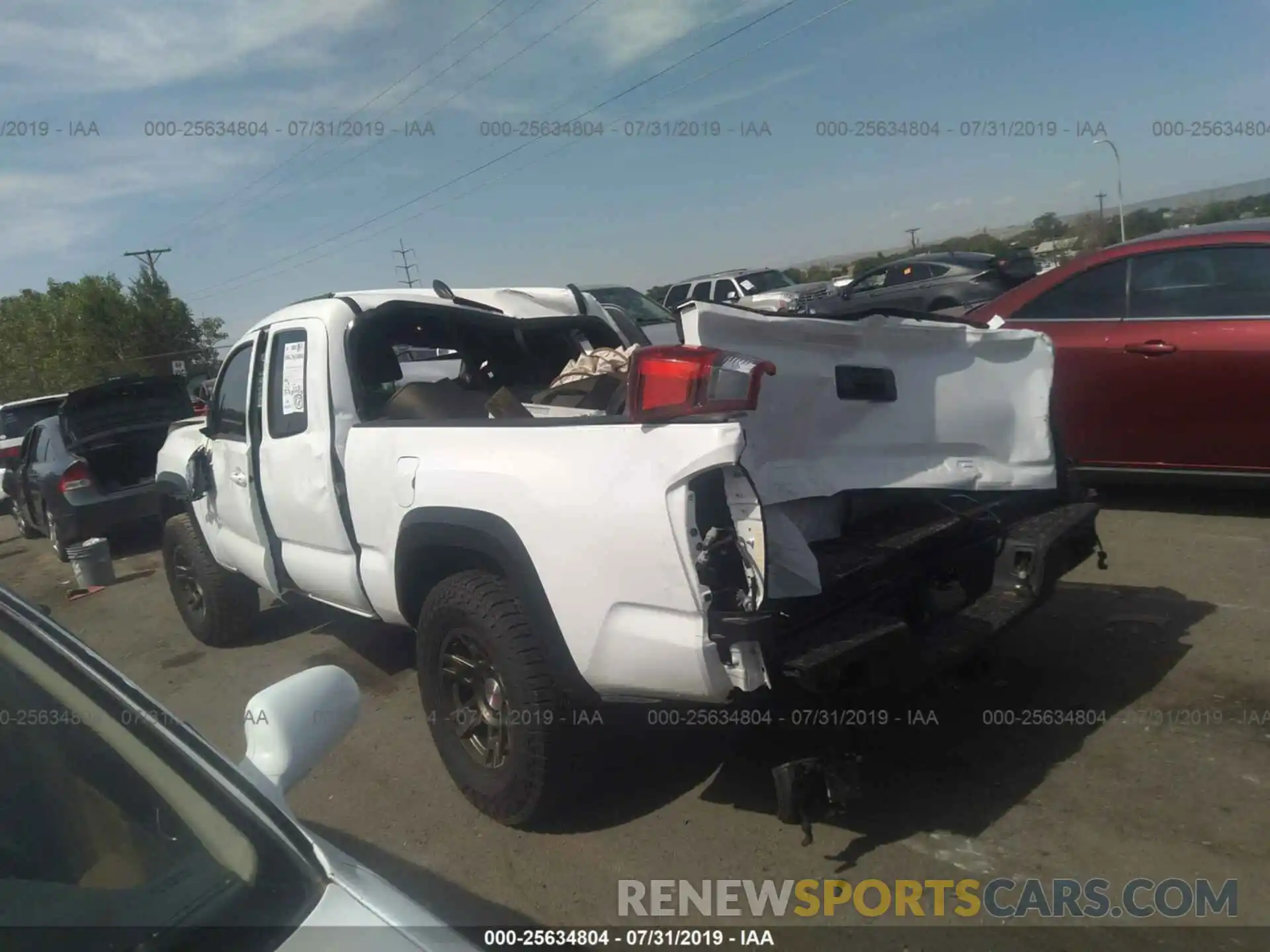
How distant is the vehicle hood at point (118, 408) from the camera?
32.9 ft

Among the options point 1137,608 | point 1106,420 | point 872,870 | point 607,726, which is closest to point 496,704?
point 607,726

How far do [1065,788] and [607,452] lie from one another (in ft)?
6.67

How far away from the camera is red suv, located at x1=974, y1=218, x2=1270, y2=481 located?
17.9 ft

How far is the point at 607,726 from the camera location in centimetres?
347

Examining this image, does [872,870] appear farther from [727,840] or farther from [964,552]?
[964,552]

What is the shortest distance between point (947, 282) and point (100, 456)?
1192 cm

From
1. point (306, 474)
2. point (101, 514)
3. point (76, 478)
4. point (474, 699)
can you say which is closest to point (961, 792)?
point (474, 699)

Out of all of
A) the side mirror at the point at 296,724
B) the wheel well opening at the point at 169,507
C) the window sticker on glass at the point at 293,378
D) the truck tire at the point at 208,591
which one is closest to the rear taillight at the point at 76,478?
the wheel well opening at the point at 169,507

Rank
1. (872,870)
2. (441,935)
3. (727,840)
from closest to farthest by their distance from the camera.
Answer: (441,935)
(872,870)
(727,840)

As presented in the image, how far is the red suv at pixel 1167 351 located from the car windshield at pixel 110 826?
206 inches

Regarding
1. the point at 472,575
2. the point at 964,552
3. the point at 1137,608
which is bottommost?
the point at 1137,608

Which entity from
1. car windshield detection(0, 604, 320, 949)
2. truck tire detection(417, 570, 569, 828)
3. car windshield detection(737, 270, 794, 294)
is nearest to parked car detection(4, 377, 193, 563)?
truck tire detection(417, 570, 569, 828)

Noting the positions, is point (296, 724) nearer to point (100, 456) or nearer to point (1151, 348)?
point (1151, 348)

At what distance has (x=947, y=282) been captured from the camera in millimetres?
14906
